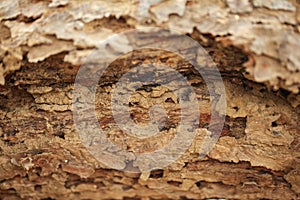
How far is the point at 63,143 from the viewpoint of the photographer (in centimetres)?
154

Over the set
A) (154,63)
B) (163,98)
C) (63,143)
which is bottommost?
(63,143)

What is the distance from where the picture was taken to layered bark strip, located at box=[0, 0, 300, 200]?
4.19 feet

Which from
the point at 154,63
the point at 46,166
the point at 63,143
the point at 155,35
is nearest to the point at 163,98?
the point at 154,63

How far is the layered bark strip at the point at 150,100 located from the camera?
1.28 metres

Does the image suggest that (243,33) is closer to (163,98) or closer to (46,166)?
(163,98)

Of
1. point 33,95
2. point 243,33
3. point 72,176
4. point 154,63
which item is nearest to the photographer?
point 243,33

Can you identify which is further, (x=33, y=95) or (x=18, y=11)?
(x=33, y=95)

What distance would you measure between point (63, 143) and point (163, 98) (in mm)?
377

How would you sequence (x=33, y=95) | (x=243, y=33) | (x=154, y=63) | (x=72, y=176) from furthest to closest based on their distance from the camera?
(x=72, y=176), (x=33, y=95), (x=154, y=63), (x=243, y=33)

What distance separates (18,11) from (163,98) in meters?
0.53

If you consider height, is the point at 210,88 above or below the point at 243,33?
below

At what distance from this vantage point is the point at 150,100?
58.1 inches

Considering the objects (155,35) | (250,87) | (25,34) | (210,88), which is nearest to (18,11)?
(25,34)

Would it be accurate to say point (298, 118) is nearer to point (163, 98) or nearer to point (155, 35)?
point (163, 98)
